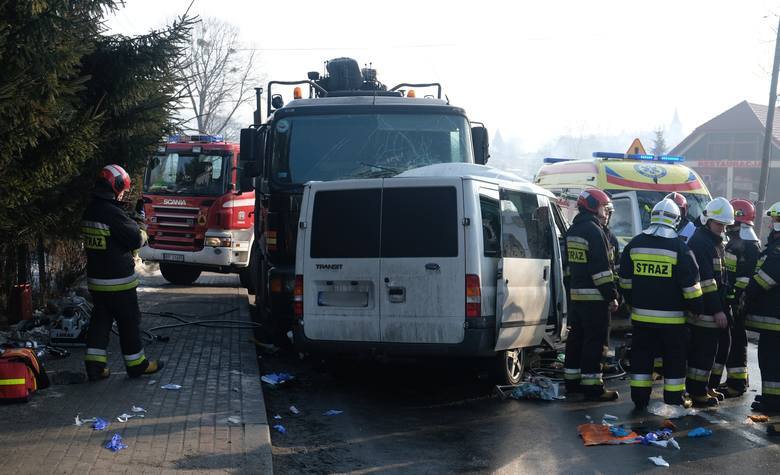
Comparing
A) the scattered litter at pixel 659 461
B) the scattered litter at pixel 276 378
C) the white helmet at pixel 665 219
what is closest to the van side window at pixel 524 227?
the white helmet at pixel 665 219

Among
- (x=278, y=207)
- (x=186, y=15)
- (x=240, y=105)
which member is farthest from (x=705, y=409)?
(x=240, y=105)

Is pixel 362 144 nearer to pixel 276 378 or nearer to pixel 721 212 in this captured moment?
pixel 276 378

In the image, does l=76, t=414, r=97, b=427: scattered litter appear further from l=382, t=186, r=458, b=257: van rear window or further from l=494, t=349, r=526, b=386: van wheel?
l=494, t=349, r=526, b=386: van wheel

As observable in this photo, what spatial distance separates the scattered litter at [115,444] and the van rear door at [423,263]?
2.53 meters

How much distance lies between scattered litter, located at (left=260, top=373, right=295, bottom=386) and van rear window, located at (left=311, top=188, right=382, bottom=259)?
1.59 meters

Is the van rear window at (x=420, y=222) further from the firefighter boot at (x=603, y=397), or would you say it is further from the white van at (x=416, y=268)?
the firefighter boot at (x=603, y=397)

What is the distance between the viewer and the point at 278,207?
A: 9.30 metres

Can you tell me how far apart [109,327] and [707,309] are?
5.66 m

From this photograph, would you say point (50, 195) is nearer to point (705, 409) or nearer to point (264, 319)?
point (264, 319)

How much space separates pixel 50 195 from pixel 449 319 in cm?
493

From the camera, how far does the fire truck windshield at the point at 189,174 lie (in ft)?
50.8

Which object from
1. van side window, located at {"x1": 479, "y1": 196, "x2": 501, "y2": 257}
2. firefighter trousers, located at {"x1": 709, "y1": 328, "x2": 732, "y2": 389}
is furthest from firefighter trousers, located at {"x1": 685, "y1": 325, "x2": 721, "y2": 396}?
van side window, located at {"x1": 479, "y1": 196, "x2": 501, "y2": 257}

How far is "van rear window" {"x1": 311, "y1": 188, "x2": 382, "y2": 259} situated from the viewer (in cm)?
773

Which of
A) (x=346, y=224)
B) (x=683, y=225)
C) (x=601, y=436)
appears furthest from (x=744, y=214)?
(x=346, y=224)
